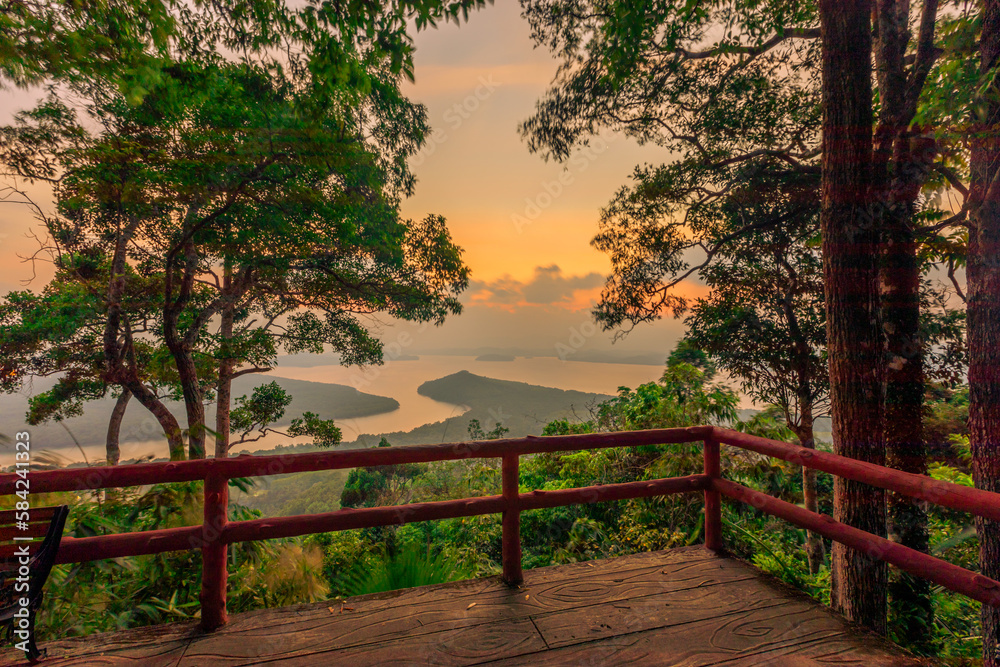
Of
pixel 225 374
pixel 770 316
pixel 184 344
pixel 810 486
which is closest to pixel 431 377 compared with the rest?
pixel 225 374

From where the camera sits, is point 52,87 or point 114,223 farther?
point 114,223

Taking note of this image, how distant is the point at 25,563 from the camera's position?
1.79 m

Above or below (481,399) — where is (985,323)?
above

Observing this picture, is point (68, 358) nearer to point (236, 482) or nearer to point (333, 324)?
point (333, 324)

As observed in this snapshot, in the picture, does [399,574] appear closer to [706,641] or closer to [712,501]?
[706,641]

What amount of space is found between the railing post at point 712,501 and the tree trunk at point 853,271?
2.76 ft

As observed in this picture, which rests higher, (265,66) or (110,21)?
(265,66)

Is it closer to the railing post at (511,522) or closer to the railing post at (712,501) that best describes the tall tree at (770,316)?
the railing post at (712,501)

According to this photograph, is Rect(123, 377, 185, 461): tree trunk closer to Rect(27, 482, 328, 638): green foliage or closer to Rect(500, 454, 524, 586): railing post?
Rect(27, 482, 328, 638): green foliage

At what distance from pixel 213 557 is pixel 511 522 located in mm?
1616

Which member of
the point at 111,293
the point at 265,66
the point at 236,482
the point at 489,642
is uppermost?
the point at 265,66

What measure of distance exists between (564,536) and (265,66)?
1017cm

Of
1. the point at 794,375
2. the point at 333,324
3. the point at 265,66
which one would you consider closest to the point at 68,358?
the point at 333,324

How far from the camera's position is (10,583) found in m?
1.77
